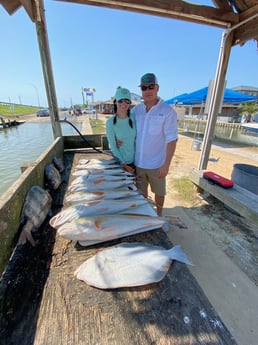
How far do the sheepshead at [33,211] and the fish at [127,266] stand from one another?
56 cm

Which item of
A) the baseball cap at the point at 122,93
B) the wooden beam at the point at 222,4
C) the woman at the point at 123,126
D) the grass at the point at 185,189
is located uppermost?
the wooden beam at the point at 222,4

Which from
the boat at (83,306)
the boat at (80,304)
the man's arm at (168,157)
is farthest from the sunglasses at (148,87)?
the boat at (83,306)

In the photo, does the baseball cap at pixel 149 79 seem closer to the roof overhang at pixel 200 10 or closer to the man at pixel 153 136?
the man at pixel 153 136

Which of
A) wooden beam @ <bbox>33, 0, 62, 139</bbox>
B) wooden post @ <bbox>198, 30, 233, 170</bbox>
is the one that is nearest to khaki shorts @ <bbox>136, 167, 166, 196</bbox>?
wooden post @ <bbox>198, 30, 233, 170</bbox>

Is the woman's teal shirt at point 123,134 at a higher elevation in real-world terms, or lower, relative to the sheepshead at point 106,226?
higher

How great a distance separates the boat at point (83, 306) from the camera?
Answer: 0.73 m

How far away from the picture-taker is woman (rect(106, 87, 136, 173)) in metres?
2.22

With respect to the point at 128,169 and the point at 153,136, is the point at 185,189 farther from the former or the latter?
the point at 153,136

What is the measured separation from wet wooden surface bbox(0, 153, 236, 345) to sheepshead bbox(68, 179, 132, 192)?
90cm

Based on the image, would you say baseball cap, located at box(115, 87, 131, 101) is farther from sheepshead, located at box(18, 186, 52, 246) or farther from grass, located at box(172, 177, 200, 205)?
grass, located at box(172, 177, 200, 205)

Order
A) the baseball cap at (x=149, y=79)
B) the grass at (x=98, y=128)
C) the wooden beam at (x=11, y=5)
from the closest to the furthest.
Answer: the baseball cap at (x=149, y=79) < the wooden beam at (x=11, y=5) < the grass at (x=98, y=128)

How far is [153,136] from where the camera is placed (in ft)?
7.51

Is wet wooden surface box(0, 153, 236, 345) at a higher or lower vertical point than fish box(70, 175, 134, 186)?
lower

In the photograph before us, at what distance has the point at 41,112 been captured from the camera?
39406 mm
